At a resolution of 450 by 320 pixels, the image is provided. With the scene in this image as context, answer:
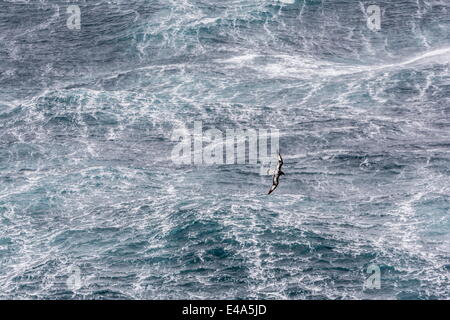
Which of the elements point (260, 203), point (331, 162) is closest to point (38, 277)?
point (260, 203)

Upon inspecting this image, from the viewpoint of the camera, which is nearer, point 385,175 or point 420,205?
point 420,205

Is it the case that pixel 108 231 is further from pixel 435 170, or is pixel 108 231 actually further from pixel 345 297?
pixel 435 170
